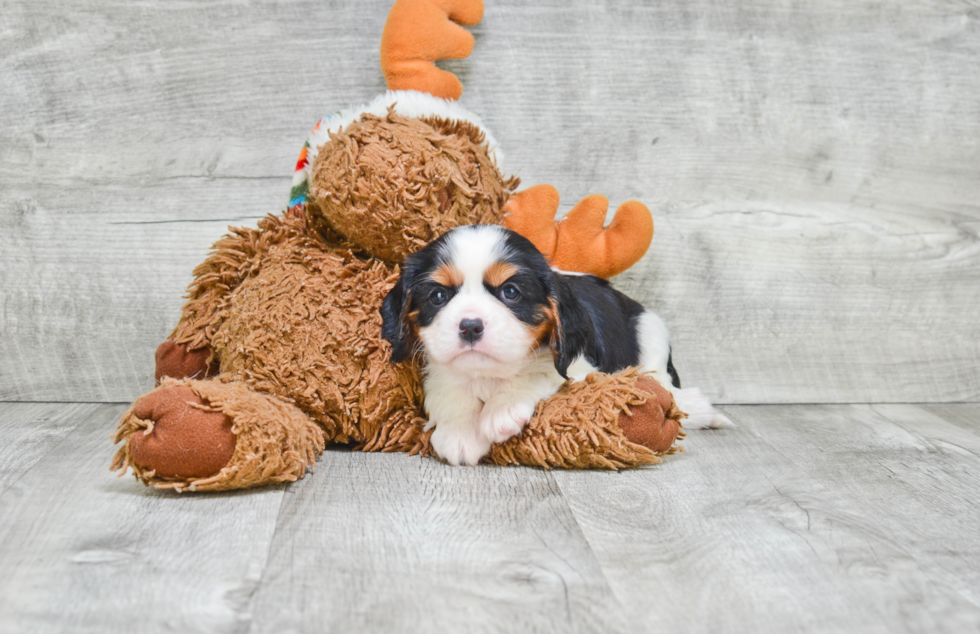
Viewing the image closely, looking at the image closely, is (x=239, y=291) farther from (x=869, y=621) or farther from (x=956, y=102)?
(x=956, y=102)

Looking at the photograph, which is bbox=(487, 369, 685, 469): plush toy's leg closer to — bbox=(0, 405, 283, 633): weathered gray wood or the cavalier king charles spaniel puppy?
the cavalier king charles spaniel puppy

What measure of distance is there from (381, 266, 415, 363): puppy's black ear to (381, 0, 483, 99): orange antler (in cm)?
70

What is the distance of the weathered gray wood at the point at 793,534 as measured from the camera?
1202 mm

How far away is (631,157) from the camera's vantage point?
107 inches

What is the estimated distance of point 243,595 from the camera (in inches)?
47.4

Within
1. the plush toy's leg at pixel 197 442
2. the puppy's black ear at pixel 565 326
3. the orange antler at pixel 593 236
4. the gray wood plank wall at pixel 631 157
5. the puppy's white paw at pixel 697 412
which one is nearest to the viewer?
the plush toy's leg at pixel 197 442

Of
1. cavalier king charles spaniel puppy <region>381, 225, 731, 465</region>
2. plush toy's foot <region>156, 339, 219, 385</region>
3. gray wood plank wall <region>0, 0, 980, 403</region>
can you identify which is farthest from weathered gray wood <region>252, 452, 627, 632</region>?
gray wood plank wall <region>0, 0, 980, 403</region>

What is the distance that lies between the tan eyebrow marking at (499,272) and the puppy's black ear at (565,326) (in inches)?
4.4

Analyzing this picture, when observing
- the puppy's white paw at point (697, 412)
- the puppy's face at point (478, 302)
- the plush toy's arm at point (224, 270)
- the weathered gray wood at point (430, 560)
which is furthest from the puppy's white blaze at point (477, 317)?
the puppy's white paw at point (697, 412)

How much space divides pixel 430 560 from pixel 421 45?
1488mm

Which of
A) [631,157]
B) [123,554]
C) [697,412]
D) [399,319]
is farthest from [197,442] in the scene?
[631,157]

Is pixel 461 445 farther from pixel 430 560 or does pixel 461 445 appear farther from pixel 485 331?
pixel 430 560

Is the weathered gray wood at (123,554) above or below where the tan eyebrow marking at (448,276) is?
below

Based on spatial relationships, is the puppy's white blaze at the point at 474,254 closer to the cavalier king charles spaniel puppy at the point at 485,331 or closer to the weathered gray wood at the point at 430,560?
the cavalier king charles spaniel puppy at the point at 485,331
